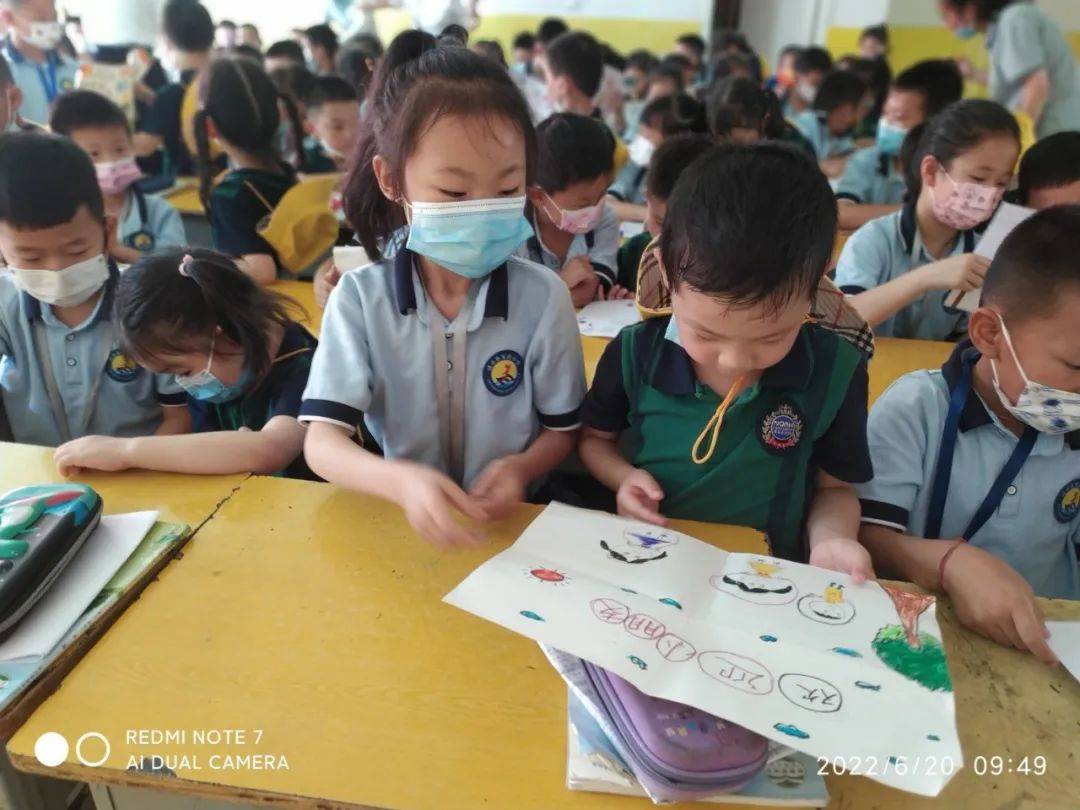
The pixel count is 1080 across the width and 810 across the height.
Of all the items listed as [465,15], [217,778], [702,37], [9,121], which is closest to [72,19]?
[465,15]

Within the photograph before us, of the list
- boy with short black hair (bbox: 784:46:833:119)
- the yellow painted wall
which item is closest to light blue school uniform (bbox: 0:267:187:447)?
boy with short black hair (bbox: 784:46:833:119)

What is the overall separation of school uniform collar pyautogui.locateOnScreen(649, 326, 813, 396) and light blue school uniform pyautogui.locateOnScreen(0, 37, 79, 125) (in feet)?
12.2

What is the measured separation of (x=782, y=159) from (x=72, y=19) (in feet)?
21.5

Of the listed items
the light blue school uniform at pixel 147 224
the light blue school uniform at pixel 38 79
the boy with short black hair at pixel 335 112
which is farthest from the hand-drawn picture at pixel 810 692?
the light blue school uniform at pixel 38 79

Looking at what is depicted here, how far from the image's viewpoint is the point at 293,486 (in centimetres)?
113

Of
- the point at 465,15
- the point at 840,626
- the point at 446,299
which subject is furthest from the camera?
the point at 465,15

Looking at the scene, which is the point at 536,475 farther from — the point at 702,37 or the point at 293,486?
the point at 702,37

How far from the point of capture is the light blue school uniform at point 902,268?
2.04 metres

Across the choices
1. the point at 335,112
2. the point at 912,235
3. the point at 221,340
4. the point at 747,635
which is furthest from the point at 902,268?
the point at 335,112

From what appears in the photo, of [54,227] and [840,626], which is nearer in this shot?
[840,626]

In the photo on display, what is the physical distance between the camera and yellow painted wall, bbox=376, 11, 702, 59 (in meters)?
8.63

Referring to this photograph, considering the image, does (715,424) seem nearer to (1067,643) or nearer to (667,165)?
(1067,643)

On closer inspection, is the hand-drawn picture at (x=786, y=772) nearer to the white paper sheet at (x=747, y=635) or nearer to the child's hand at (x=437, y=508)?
the white paper sheet at (x=747, y=635)

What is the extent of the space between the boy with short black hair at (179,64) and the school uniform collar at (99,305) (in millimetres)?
2917
